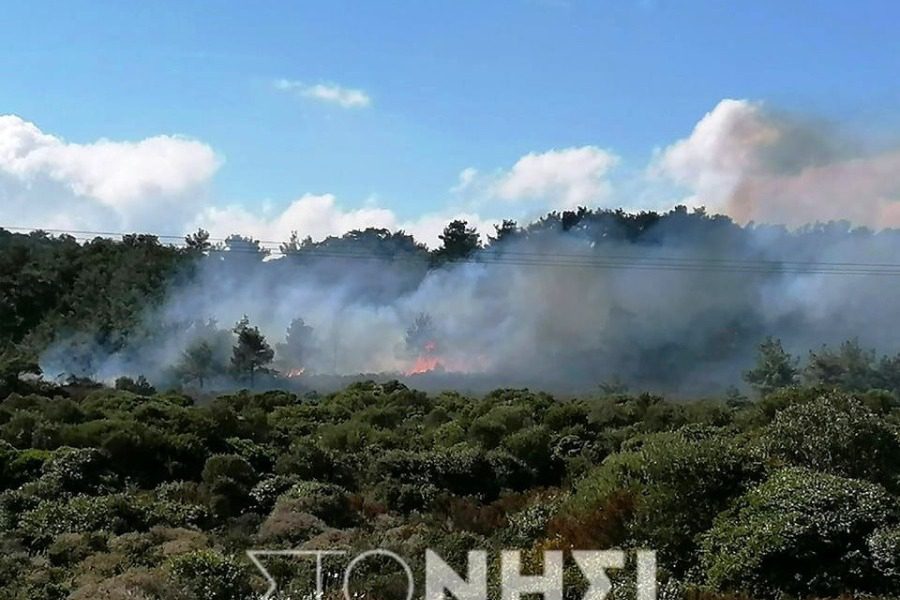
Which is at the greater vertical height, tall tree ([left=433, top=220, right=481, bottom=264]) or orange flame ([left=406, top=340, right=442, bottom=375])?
tall tree ([left=433, top=220, right=481, bottom=264])

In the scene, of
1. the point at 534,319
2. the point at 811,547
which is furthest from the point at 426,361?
the point at 811,547

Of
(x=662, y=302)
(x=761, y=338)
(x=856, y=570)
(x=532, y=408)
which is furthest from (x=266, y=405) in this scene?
(x=761, y=338)

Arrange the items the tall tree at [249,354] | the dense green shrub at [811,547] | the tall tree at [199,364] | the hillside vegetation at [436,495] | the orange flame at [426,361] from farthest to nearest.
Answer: the orange flame at [426,361], the tall tree at [199,364], the tall tree at [249,354], the hillside vegetation at [436,495], the dense green shrub at [811,547]

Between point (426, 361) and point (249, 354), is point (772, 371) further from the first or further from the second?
point (249, 354)

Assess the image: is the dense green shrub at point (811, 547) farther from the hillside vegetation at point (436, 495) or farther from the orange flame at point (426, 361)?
the orange flame at point (426, 361)

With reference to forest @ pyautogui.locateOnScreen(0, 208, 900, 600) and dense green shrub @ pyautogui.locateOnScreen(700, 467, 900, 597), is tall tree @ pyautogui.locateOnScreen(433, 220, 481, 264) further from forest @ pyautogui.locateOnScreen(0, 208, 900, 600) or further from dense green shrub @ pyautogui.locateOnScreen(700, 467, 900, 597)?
dense green shrub @ pyautogui.locateOnScreen(700, 467, 900, 597)

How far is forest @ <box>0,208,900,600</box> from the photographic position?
15523 millimetres

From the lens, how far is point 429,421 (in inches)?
1620

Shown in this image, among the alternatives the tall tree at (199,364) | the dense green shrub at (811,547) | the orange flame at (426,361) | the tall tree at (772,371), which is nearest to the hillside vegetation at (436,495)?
the dense green shrub at (811,547)

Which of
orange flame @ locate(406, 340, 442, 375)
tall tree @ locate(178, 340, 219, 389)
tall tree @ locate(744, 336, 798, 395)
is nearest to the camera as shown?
tall tree @ locate(744, 336, 798, 395)

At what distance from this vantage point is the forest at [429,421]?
15523mm

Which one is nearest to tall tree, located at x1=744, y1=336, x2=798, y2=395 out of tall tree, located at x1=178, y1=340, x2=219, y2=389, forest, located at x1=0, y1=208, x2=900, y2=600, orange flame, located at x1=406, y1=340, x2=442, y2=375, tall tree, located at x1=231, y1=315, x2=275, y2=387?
forest, located at x1=0, y1=208, x2=900, y2=600

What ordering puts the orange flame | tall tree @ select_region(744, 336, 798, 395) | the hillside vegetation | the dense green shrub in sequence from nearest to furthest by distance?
the dense green shrub → the hillside vegetation → tall tree @ select_region(744, 336, 798, 395) → the orange flame

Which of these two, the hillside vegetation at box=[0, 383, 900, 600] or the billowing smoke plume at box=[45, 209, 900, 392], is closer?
the hillside vegetation at box=[0, 383, 900, 600]
